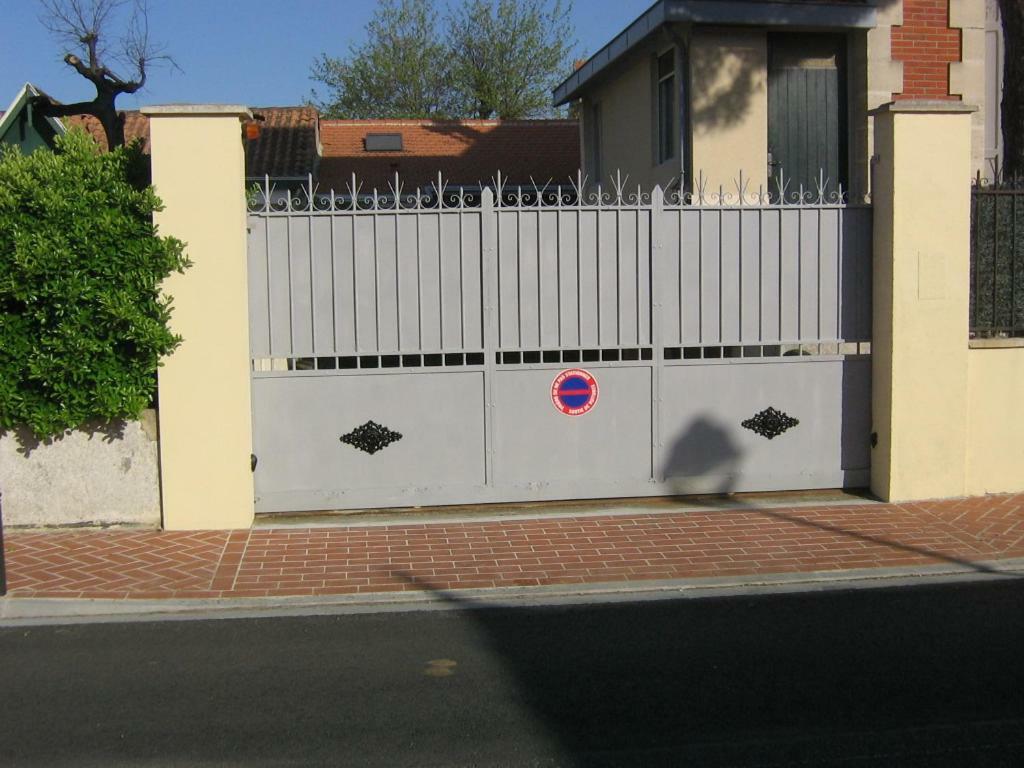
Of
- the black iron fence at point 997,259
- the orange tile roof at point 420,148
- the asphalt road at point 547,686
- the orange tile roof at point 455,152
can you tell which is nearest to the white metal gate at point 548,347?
the black iron fence at point 997,259

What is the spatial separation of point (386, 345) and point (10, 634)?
3.57 m

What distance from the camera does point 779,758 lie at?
4.26 metres

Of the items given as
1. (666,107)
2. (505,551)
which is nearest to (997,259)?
(505,551)

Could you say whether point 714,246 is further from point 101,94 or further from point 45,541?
point 101,94

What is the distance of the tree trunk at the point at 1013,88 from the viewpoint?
1027 cm

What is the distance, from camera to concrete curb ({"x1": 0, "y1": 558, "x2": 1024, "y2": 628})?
20.8 ft

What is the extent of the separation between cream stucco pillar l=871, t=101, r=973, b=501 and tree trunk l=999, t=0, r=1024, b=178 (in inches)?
78.0

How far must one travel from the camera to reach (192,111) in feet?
26.0

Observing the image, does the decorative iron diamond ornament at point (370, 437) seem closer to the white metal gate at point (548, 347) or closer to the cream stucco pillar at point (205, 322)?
the white metal gate at point (548, 347)

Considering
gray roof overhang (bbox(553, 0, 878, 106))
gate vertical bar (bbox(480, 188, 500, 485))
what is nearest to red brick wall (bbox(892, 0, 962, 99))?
gray roof overhang (bbox(553, 0, 878, 106))

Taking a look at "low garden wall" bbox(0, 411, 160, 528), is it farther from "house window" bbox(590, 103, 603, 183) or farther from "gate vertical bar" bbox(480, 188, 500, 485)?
"house window" bbox(590, 103, 603, 183)

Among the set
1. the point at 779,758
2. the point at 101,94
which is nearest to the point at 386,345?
the point at 779,758

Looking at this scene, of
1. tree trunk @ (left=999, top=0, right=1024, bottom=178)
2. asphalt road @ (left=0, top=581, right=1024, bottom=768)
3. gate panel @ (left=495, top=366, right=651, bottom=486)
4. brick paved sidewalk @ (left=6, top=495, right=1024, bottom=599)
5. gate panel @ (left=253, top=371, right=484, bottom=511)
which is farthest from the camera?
tree trunk @ (left=999, top=0, right=1024, bottom=178)

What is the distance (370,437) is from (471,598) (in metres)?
2.29
